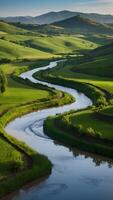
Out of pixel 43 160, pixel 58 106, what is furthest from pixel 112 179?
pixel 58 106

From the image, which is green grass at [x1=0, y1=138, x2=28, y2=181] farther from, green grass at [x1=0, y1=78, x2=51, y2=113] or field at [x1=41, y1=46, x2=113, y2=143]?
green grass at [x1=0, y1=78, x2=51, y2=113]

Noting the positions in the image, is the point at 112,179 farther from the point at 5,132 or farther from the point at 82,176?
the point at 5,132

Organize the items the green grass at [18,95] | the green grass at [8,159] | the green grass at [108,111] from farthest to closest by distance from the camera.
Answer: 1. the green grass at [18,95]
2. the green grass at [108,111]
3. the green grass at [8,159]

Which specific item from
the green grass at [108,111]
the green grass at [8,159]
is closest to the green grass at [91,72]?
the green grass at [108,111]


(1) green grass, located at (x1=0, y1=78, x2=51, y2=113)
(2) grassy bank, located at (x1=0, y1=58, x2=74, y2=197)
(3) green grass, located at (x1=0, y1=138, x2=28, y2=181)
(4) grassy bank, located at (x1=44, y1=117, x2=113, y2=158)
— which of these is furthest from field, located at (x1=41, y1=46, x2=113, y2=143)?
(1) green grass, located at (x1=0, y1=78, x2=51, y2=113)

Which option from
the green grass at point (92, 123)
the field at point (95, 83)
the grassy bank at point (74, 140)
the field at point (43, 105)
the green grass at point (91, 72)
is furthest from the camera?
the green grass at point (91, 72)

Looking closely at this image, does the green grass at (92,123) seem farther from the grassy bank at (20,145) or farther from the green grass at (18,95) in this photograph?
the green grass at (18,95)

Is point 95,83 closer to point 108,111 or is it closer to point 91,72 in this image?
point 91,72

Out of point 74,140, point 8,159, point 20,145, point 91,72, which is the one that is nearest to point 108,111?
point 74,140
